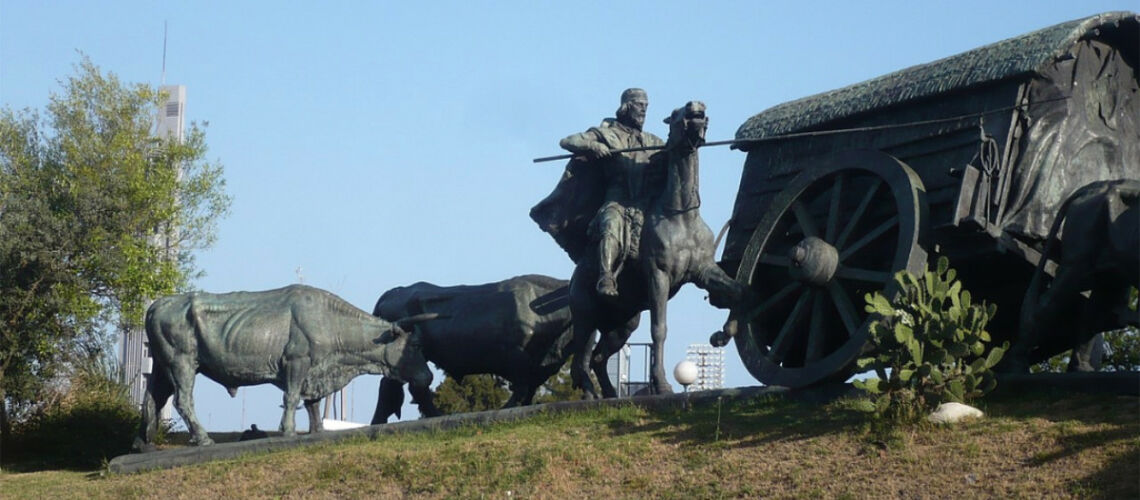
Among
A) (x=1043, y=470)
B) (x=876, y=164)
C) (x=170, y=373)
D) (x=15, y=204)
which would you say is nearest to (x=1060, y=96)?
(x=876, y=164)

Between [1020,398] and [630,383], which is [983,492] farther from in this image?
[630,383]

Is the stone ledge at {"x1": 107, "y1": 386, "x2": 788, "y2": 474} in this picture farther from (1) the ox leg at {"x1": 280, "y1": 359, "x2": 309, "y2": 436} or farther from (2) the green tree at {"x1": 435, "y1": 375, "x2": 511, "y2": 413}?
(2) the green tree at {"x1": 435, "y1": 375, "x2": 511, "y2": 413}

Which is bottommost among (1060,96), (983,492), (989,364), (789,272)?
(983,492)

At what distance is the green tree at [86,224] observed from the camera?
25.1m

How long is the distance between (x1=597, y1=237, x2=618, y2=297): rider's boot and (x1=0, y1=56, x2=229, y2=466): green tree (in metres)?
10.0

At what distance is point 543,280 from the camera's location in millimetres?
20031

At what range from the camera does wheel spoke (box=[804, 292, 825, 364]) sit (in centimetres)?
1636

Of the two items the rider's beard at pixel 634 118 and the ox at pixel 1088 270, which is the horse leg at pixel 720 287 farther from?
the ox at pixel 1088 270

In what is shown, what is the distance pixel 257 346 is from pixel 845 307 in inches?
252

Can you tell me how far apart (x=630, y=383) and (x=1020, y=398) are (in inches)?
269

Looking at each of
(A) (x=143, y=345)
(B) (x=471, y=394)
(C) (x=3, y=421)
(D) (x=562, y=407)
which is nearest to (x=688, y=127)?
(D) (x=562, y=407)

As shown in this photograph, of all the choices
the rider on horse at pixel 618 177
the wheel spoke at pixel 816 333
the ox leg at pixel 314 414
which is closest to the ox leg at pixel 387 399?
the ox leg at pixel 314 414

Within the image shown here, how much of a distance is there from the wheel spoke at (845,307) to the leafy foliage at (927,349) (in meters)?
1.45

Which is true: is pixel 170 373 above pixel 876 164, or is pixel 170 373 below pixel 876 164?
below
